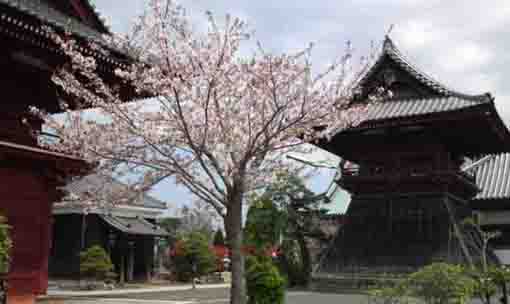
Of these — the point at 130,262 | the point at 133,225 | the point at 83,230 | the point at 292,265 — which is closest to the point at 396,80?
the point at 292,265

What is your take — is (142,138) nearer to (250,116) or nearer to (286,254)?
(250,116)

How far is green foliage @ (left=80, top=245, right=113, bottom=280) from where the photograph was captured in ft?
84.2

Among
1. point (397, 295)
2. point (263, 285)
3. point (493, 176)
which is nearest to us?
point (397, 295)

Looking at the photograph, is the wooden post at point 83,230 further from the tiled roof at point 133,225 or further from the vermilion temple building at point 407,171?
the vermilion temple building at point 407,171

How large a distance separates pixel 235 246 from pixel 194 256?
23.0m

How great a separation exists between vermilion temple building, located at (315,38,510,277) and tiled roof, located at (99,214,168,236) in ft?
40.0

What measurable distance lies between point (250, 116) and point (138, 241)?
932 inches

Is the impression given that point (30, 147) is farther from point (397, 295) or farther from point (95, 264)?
point (95, 264)

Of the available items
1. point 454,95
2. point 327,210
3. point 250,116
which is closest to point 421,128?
point 454,95

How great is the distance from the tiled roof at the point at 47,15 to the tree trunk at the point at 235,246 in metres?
4.60

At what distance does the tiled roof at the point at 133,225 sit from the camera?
29.2 metres

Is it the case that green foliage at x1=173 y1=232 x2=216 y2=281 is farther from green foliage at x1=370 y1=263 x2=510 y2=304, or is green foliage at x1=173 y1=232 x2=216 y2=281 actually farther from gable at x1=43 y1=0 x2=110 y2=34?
green foliage at x1=370 y1=263 x2=510 y2=304

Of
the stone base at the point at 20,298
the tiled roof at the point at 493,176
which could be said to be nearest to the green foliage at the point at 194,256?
the tiled roof at the point at 493,176

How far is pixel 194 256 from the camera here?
31031 millimetres
